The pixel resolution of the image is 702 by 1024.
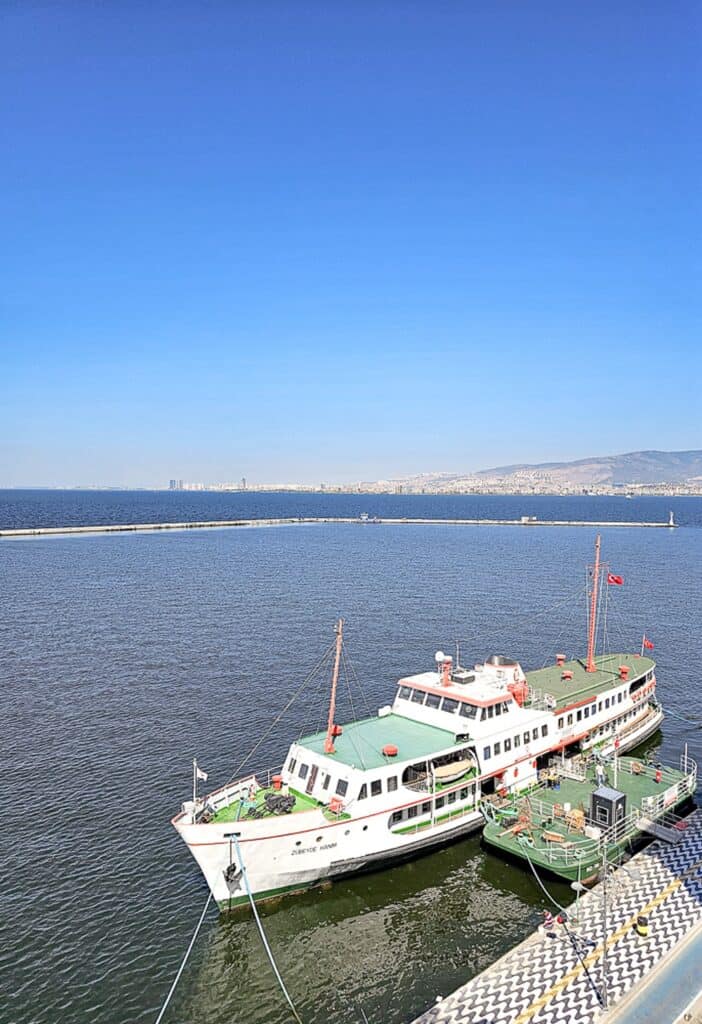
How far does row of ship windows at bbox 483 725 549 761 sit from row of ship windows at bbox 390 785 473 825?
201 cm

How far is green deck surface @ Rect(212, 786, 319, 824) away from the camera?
90.8 feet

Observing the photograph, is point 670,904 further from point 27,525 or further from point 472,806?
point 27,525

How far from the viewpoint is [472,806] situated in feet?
108

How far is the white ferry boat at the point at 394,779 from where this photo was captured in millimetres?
26656

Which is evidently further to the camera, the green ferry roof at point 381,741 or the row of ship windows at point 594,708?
the row of ship windows at point 594,708

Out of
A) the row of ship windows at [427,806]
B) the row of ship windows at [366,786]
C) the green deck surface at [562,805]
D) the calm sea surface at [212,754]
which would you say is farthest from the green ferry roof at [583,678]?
the row of ship windows at [366,786]

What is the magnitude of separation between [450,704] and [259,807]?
38.6 ft

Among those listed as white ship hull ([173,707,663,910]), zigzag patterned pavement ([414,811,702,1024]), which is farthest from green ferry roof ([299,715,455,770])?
zigzag patterned pavement ([414,811,702,1024])

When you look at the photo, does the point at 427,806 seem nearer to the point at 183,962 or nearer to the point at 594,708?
the point at 183,962

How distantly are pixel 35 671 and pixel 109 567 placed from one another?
2289 inches

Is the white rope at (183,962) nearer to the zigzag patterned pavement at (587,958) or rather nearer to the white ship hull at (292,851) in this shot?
the white ship hull at (292,851)

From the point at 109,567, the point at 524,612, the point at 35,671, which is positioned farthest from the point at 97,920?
the point at 109,567

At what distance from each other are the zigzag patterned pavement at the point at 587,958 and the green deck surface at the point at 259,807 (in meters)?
9.72

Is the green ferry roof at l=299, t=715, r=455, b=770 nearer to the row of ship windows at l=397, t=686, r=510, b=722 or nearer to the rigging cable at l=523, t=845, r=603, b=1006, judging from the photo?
the row of ship windows at l=397, t=686, r=510, b=722
